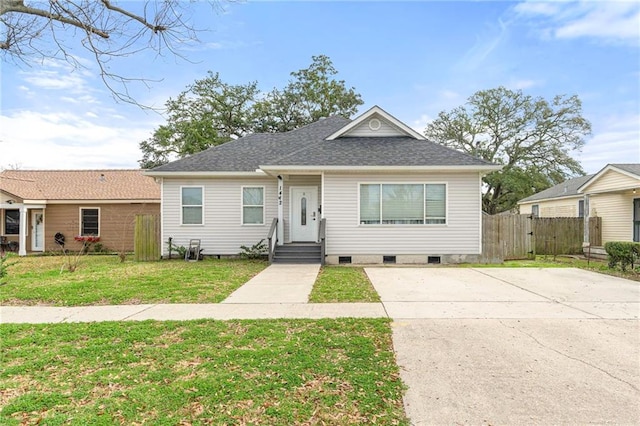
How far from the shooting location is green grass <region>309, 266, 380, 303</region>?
21.8ft

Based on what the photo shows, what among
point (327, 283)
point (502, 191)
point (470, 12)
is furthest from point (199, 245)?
point (502, 191)

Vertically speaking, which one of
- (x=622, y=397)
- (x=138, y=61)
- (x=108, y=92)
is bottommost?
(x=622, y=397)

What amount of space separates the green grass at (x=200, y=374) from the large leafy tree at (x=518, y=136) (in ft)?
96.6

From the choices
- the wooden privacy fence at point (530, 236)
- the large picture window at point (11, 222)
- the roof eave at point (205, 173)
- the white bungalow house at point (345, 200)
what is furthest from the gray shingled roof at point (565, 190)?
the large picture window at point (11, 222)

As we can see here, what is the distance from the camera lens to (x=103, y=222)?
17734mm

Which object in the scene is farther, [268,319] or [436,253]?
[436,253]

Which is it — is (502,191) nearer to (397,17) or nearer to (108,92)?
(397,17)

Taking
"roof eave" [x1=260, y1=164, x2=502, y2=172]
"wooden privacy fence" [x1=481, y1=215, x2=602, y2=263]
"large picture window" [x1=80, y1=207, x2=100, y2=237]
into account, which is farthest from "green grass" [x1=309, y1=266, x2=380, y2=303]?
"large picture window" [x1=80, y1=207, x2=100, y2=237]

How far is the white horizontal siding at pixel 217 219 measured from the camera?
13297mm

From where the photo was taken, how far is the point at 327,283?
8211 mm

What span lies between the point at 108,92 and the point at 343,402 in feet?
15.5

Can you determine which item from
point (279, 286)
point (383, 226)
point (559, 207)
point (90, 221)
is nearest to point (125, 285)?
point (279, 286)

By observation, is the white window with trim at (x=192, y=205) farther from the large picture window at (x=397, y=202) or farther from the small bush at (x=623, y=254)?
the small bush at (x=623, y=254)

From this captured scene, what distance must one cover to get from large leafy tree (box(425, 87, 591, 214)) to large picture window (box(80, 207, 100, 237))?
27936mm
